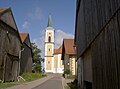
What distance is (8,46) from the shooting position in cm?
2942

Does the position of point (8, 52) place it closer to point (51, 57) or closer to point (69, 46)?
point (69, 46)

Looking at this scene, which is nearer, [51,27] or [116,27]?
[116,27]

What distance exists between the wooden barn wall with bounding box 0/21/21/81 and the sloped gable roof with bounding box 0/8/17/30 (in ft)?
2.01

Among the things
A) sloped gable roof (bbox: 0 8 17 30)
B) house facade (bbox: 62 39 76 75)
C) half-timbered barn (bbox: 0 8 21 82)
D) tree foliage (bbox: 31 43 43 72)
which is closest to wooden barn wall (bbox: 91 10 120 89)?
half-timbered barn (bbox: 0 8 21 82)

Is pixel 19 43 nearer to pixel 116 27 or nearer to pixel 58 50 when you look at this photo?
pixel 116 27

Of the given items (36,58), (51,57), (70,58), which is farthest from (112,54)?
(51,57)

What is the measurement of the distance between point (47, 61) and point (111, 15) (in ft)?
305

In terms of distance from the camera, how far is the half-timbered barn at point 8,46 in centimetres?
2705

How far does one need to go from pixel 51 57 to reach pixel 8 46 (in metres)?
69.5

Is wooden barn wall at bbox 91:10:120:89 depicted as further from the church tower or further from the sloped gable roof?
the church tower

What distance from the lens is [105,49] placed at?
22.3 feet

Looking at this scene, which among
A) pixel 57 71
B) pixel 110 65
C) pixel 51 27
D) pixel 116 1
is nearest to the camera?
pixel 116 1

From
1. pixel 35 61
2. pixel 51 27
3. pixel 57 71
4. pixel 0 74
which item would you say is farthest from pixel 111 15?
pixel 51 27

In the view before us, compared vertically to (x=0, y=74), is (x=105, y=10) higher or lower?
higher
